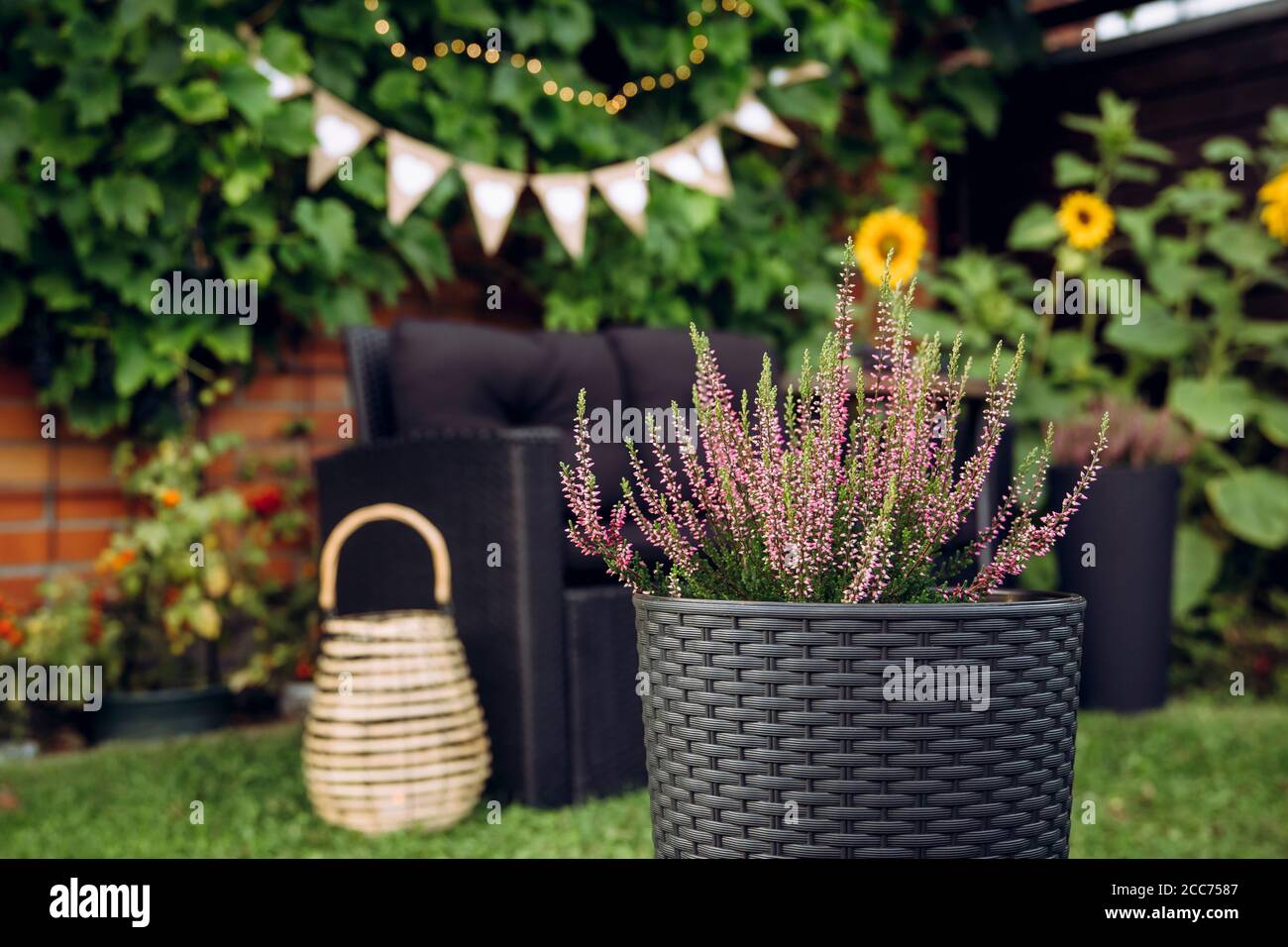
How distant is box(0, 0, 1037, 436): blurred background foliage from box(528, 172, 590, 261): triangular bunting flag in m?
0.11

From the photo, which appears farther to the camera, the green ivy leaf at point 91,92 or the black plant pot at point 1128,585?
the black plant pot at point 1128,585

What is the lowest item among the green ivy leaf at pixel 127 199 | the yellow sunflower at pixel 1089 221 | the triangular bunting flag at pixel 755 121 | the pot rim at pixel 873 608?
the pot rim at pixel 873 608

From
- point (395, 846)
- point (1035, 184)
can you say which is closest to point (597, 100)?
point (1035, 184)

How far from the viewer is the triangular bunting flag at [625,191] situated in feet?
10.4

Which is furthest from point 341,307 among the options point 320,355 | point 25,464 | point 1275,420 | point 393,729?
point 1275,420

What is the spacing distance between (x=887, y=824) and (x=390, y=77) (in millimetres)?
2631

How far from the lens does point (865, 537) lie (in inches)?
31.9

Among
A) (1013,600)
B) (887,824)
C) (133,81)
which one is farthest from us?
(133,81)

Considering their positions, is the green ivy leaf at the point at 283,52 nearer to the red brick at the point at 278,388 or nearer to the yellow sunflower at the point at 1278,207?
the red brick at the point at 278,388

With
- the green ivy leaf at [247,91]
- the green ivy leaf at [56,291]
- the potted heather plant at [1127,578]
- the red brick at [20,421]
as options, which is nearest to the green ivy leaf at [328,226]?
the green ivy leaf at [247,91]

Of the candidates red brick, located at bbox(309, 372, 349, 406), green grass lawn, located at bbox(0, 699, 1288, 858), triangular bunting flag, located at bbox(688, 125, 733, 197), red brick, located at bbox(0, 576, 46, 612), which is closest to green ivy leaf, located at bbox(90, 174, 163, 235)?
red brick, located at bbox(309, 372, 349, 406)

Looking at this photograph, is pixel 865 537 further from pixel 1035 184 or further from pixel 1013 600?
pixel 1035 184

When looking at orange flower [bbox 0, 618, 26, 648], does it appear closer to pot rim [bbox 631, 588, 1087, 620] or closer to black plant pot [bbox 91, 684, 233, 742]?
black plant pot [bbox 91, 684, 233, 742]

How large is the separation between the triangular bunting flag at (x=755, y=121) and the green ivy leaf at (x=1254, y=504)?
1.57 metres
